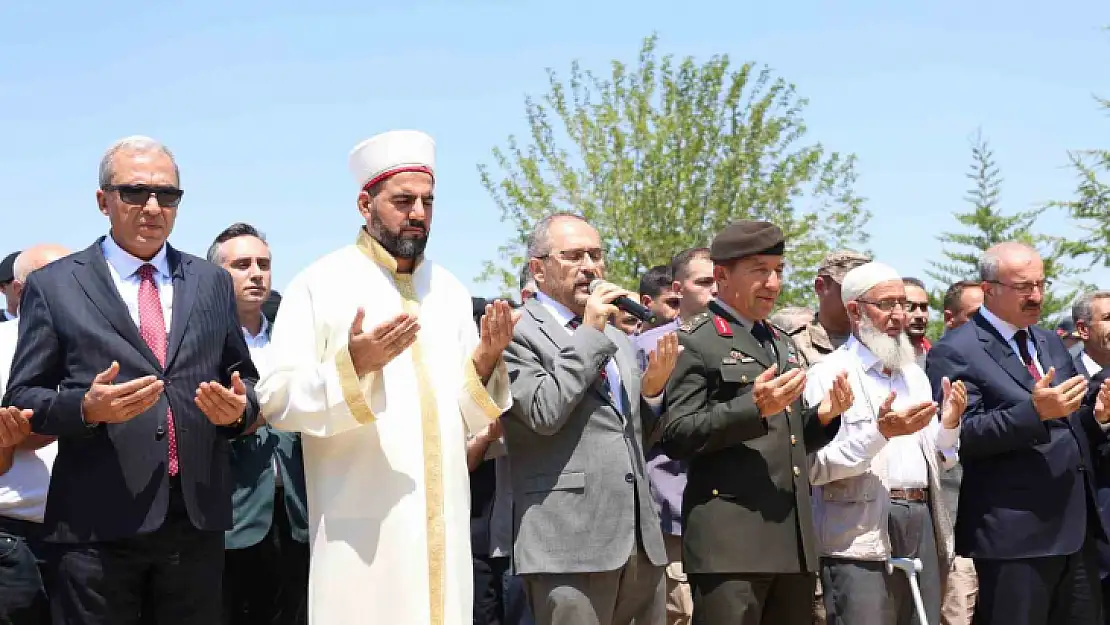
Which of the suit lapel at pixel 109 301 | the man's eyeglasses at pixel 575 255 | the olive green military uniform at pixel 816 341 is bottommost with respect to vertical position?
the suit lapel at pixel 109 301

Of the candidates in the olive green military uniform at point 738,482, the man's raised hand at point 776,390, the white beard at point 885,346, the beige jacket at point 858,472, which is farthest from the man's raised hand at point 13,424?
the white beard at point 885,346

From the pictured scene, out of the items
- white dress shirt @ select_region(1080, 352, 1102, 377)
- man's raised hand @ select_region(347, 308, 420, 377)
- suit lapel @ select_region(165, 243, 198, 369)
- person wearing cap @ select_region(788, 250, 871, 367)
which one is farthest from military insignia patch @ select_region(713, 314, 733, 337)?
white dress shirt @ select_region(1080, 352, 1102, 377)

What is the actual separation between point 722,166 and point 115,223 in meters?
25.8

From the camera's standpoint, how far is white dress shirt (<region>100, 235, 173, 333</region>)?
460cm

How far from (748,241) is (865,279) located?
1184 mm

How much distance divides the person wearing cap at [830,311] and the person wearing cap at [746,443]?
1.67 metres

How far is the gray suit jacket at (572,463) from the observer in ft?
17.8

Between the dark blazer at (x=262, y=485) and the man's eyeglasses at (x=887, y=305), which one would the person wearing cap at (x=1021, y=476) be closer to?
the man's eyeglasses at (x=887, y=305)

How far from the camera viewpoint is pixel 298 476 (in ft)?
20.5

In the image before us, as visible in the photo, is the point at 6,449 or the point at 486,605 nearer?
the point at 6,449

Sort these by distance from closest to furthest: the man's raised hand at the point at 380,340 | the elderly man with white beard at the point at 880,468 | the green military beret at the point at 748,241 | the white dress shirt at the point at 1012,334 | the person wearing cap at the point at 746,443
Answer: the man's raised hand at the point at 380,340 < the person wearing cap at the point at 746,443 < the green military beret at the point at 748,241 < the elderly man with white beard at the point at 880,468 < the white dress shirt at the point at 1012,334

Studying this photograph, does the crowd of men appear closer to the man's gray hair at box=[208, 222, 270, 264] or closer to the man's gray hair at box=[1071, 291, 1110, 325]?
the man's gray hair at box=[208, 222, 270, 264]

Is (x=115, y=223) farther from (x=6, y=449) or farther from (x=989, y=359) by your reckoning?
(x=989, y=359)

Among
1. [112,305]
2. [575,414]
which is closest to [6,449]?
[112,305]
